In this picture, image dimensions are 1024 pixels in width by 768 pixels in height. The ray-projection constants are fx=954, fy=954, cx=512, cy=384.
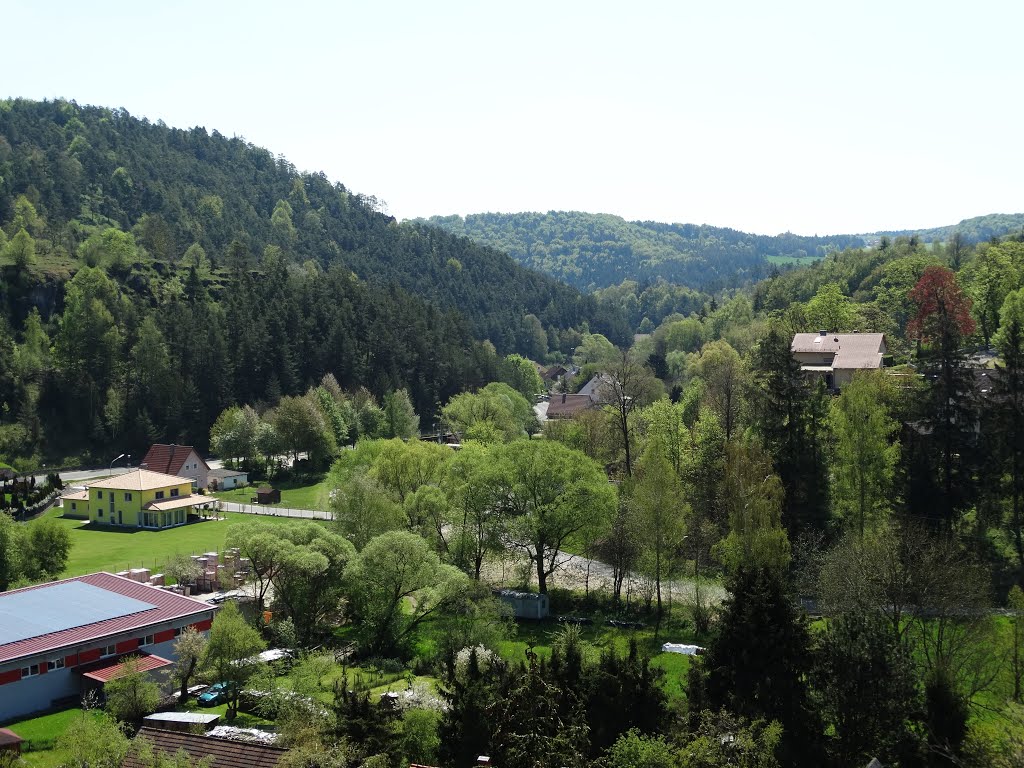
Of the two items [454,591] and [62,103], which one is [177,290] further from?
[62,103]

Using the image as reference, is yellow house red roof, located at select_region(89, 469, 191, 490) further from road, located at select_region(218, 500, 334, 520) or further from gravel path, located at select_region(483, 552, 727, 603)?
gravel path, located at select_region(483, 552, 727, 603)

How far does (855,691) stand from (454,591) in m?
17.0

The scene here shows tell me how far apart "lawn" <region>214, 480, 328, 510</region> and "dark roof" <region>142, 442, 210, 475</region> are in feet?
11.7

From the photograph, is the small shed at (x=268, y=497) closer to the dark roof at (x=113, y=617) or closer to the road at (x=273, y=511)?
the road at (x=273, y=511)

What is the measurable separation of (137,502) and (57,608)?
85.2 feet

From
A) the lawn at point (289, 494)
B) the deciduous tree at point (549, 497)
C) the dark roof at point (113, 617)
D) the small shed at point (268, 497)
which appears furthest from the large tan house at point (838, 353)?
the dark roof at point (113, 617)

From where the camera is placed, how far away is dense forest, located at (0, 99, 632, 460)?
86.4 metres

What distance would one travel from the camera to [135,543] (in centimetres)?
5434

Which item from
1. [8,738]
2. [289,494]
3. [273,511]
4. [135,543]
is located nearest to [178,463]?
[289,494]

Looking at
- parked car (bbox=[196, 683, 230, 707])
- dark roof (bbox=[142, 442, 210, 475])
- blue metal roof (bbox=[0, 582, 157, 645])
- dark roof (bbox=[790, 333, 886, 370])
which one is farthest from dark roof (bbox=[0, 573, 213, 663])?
dark roof (bbox=[790, 333, 886, 370])

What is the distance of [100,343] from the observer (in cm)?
8888

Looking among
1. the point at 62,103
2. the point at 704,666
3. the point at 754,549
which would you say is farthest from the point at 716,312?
A: the point at 62,103

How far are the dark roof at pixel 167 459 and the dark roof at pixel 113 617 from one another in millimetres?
29461

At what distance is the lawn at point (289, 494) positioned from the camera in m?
65.4
